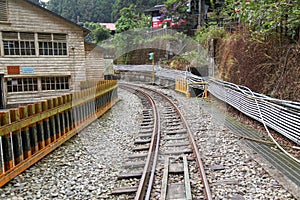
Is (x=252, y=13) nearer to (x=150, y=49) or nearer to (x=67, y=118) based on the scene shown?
(x=67, y=118)

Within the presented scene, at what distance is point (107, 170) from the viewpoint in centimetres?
487

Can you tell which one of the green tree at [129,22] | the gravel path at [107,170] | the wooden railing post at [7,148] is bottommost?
the gravel path at [107,170]

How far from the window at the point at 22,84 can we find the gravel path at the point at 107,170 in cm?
770

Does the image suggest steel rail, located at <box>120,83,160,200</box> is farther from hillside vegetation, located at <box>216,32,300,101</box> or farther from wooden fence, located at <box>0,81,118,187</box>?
hillside vegetation, located at <box>216,32,300,101</box>

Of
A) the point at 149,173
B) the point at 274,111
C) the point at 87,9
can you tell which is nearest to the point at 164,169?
the point at 149,173

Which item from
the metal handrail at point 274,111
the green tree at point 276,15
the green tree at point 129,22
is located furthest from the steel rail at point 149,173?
the green tree at point 129,22

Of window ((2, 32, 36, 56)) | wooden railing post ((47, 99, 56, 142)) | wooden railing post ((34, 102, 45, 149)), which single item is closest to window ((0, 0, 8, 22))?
window ((2, 32, 36, 56))

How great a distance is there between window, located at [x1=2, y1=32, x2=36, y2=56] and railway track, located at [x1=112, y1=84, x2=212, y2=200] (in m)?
8.97

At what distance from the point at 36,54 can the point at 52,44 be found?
986 mm

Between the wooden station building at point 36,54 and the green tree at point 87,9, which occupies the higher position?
the green tree at point 87,9

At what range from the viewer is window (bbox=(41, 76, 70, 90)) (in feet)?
46.5

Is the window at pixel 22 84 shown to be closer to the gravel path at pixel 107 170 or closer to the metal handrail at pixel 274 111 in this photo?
the gravel path at pixel 107 170

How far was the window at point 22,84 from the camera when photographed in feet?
43.8

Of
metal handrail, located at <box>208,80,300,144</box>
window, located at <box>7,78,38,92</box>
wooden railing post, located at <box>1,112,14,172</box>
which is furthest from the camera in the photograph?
window, located at <box>7,78,38,92</box>
